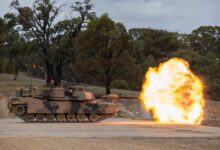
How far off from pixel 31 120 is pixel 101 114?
5214mm

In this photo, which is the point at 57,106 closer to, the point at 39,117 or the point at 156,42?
the point at 39,117

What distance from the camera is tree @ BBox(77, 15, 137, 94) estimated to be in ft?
217

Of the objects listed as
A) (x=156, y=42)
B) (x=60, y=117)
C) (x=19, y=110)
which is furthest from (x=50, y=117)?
(x=156, y=42)

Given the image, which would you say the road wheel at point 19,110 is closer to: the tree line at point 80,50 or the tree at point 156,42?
the tree line at point 80,50

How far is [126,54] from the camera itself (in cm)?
6681

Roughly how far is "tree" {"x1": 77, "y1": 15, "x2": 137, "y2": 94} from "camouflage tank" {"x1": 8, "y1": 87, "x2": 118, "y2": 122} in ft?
79.9

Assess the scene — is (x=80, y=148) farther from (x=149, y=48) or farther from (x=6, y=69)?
(x=149, y=48)

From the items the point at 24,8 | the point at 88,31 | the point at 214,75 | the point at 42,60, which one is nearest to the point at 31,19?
the point at 24,8

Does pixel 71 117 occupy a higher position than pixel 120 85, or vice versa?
pixel 120 85

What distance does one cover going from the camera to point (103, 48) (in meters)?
66.6

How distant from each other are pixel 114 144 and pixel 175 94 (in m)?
19.9

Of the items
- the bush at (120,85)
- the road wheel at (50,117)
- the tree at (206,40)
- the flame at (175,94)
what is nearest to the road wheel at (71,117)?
the road wheel at (50,117)

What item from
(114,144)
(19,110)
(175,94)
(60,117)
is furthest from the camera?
(60,117)

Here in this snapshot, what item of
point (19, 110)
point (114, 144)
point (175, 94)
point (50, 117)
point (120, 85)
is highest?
point (175, 94)
